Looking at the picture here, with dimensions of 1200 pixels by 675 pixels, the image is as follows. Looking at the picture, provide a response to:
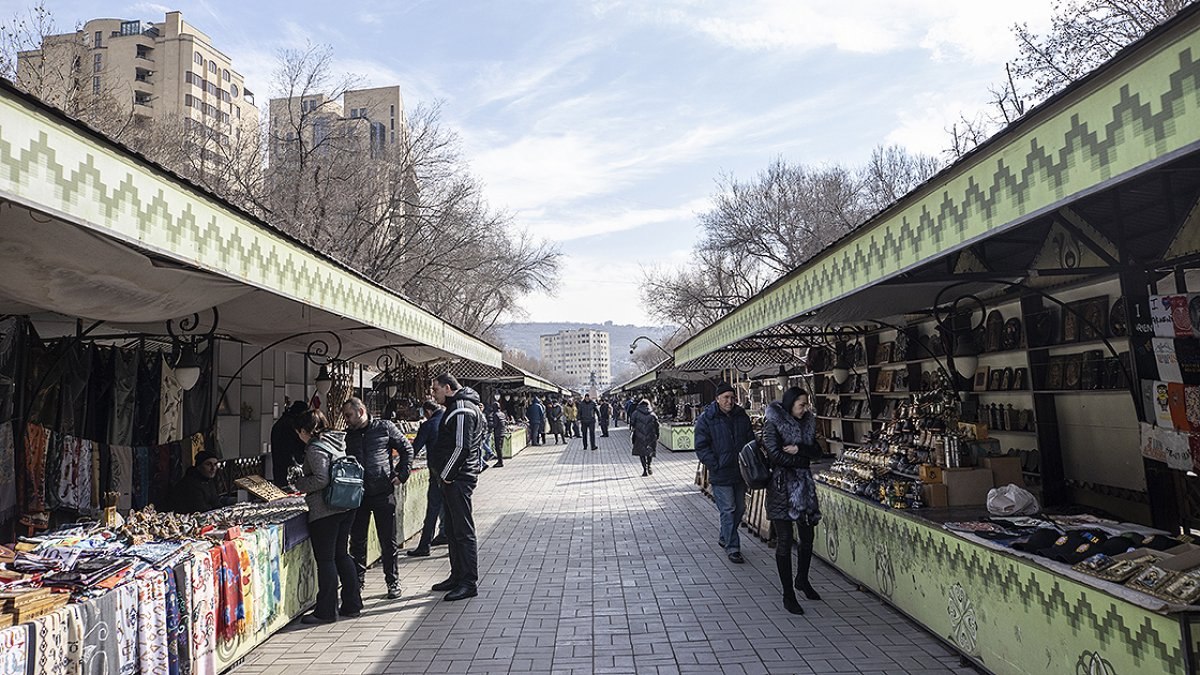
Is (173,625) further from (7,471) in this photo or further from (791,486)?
(791,486)

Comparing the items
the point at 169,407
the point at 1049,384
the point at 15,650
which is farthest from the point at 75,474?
the point at 1049,384

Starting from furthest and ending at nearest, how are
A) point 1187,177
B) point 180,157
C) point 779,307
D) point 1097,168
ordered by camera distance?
point 180,157, point 779,307, point 1187,177, point 1097,168

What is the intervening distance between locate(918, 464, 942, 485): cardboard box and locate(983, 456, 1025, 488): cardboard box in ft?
1.55

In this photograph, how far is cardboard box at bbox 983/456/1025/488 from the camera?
5863mm

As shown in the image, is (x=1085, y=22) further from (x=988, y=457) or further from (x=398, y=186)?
(x=398, y=186)

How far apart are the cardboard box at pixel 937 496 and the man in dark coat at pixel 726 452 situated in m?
2.46

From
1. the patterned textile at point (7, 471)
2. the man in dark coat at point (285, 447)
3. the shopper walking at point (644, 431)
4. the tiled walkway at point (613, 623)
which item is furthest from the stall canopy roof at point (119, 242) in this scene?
the shopper walking at point (644, 431)

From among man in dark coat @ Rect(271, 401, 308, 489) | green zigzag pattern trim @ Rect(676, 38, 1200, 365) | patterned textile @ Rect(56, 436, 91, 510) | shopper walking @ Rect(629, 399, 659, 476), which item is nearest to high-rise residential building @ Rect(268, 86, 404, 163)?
shopper walking @ Rect(629, 399, 659, 476)

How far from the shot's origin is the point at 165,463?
727cm

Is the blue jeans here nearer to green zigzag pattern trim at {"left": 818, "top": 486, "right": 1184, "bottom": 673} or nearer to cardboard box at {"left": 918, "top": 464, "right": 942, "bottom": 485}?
green zigzag pattern trim at {"left": 818, "top": 486, "right": 1184, "bottom": 673}

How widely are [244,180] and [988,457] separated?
2102cm

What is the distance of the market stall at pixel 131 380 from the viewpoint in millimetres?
2928

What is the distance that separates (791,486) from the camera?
19.0ft

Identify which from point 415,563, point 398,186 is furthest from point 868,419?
point 398,186
